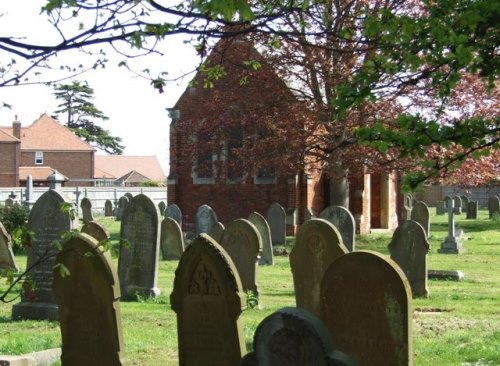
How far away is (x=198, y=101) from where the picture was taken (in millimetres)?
33406

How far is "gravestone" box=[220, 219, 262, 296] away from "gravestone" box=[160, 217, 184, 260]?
781 cm

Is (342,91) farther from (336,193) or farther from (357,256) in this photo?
(336,193)

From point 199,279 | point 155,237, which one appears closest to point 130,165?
point 155,237

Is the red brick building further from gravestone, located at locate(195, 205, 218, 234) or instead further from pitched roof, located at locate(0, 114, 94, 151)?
pitched roof, located at locate(0, 114, 94, 151)

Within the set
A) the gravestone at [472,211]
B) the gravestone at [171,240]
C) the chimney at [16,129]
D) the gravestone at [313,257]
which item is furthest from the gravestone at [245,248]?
the chimney at [16,129]

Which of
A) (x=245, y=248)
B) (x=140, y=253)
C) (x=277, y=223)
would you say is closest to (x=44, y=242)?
(x=140, y=253)

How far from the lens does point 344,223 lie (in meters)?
16.7

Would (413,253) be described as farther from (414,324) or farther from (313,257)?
(313,257)

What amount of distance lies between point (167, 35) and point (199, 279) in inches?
131

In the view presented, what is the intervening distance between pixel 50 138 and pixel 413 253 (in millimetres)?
75595

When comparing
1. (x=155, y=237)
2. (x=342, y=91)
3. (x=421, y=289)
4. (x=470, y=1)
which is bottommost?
(x=421, y=289)

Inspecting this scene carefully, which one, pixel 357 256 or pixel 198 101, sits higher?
pixel 198 101

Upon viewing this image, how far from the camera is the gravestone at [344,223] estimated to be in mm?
16266

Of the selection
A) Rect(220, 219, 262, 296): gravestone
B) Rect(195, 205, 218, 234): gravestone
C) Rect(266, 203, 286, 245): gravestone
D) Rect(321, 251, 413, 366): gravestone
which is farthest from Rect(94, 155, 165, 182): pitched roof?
Rect(321, 251, 413, 366): gravestone
